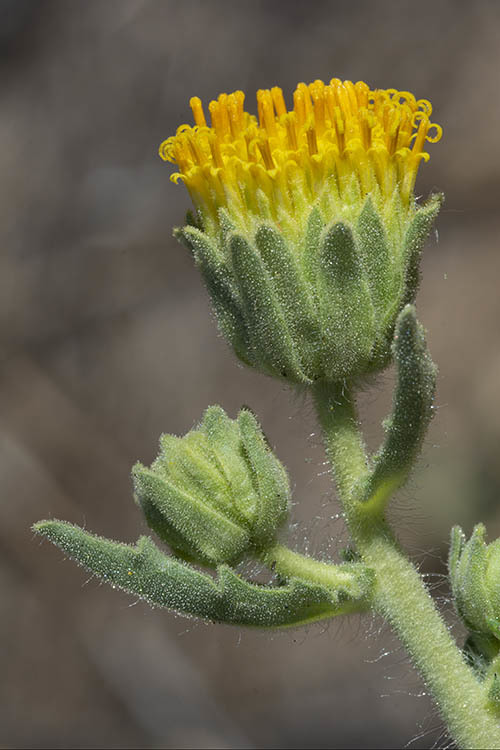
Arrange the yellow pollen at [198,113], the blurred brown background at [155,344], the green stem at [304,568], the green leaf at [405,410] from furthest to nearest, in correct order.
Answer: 1. the blurred brown background at [155,344]
2. the yellow pollen at [198,113]
3. the green stem at [304,568]
4. the green leaf at [405,410]

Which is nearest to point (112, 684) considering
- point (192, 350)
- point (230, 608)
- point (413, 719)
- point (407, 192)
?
point (413, 719)

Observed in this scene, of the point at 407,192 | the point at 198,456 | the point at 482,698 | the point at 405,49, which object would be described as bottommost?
the point at 482,698

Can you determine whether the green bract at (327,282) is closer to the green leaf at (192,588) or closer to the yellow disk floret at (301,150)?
the yellow disk floret at (301,150)

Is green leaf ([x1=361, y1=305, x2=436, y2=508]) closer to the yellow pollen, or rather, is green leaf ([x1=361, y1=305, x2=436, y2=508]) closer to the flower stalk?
the flower stalk

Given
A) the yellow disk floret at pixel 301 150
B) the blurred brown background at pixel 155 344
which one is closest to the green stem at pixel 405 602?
the yellow disk floret at pixel 301 150

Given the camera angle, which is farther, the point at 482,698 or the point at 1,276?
the point at 1,276

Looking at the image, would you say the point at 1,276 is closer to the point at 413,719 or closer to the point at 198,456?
the point at 413,719

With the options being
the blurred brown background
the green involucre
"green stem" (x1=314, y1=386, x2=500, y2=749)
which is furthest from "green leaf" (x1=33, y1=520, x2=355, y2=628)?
the blurred brown background
